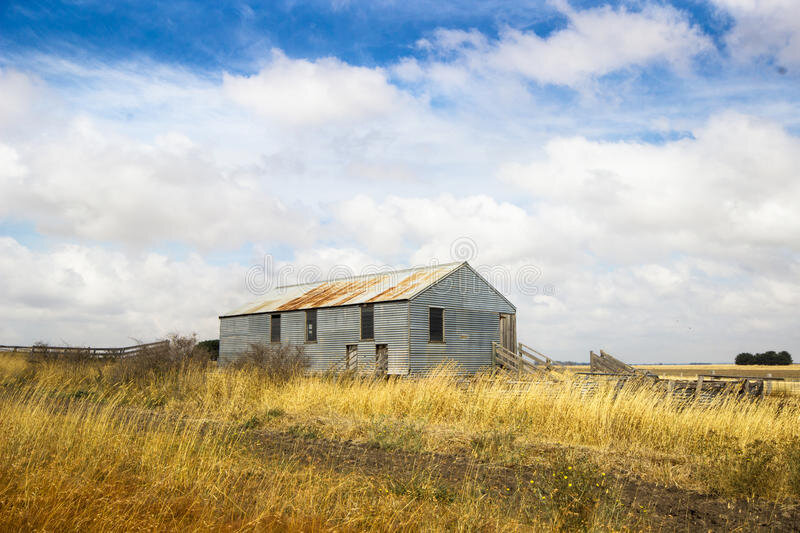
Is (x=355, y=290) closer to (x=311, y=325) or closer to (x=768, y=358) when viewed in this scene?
(x=311, y=325)

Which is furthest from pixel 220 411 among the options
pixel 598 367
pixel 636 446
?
pixel 598 367

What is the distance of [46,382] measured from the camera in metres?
20.0

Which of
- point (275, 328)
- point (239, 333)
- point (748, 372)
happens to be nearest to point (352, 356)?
point (275, 328)

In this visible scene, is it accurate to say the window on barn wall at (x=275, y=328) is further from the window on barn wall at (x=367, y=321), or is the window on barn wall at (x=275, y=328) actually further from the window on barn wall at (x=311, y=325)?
the window on barn wall at (x=367, y=321)

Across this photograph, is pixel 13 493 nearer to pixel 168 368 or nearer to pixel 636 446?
pixel 636 446

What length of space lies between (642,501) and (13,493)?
7146 mm

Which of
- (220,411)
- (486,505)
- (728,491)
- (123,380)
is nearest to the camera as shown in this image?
(486,505)

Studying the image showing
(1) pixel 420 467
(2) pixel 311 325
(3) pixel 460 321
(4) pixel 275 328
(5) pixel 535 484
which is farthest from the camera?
(4) pixel 275 328

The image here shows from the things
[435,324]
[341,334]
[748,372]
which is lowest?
[748,372]

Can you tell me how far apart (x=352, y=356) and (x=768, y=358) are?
71.4m

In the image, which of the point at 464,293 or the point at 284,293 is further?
the point at 284,293

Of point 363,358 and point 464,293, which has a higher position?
point 464,293

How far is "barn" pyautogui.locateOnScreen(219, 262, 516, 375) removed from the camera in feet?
90.3

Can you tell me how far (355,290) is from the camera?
105 ft
